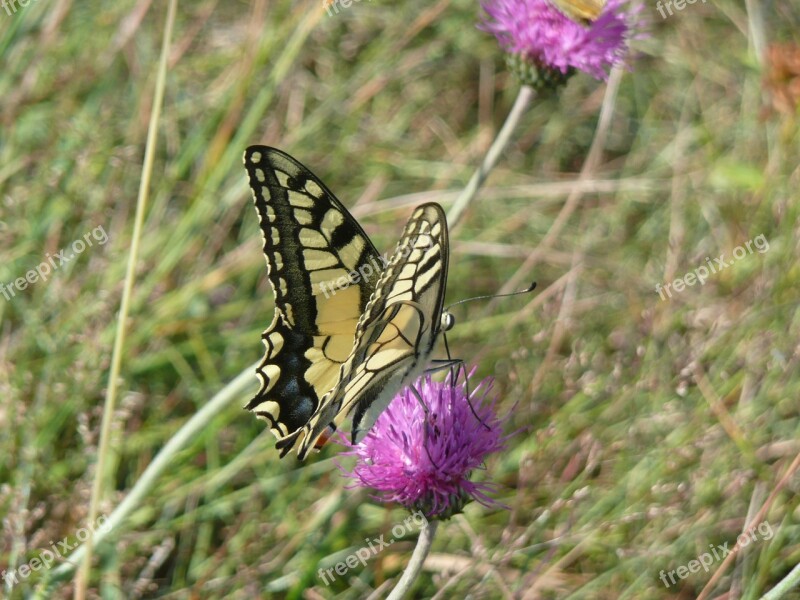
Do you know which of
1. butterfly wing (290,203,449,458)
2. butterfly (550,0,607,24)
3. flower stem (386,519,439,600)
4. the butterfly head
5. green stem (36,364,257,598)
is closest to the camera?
flower stem (386,519,439,600)

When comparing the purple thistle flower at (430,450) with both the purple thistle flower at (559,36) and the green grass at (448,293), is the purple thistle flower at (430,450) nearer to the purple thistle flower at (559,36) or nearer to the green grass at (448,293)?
the green grass at (448,293)

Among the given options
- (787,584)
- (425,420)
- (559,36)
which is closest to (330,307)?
(425,420)

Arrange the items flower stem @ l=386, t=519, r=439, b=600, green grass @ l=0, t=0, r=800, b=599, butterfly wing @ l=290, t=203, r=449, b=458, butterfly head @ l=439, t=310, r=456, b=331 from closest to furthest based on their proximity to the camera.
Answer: flower stem @ l=386, t=519, r=439, b=600, butterfly wing @ l=290, t=203, r=449, b=458, butterfly head @ l=439, t=310, r=456, b=331, green grass @ l=0, t=0, r=800, b=599

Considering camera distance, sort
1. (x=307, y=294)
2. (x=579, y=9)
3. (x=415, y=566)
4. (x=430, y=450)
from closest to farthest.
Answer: (x=415, y=566) < (x=430, y=450) < (x=307, y=294) < (x=579, y=9)

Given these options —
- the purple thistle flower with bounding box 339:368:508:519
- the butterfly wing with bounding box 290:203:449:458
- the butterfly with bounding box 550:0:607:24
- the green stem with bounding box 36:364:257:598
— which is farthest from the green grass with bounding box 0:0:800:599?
the butterfly with bounding box 550:0:607:24

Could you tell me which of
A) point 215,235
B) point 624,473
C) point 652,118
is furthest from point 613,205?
point 215,235

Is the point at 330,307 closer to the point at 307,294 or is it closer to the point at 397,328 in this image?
the point at 307,294

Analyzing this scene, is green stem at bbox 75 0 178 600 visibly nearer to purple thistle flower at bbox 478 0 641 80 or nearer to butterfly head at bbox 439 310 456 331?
butterfly head at bbox 439 310 456 331

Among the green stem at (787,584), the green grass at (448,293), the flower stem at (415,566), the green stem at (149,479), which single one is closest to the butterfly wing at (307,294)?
the green stem at (149,479)

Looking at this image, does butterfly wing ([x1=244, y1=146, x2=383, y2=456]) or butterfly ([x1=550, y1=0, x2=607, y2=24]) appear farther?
butterfly ([x1=550, y1=0, x2=607, y2=24])
